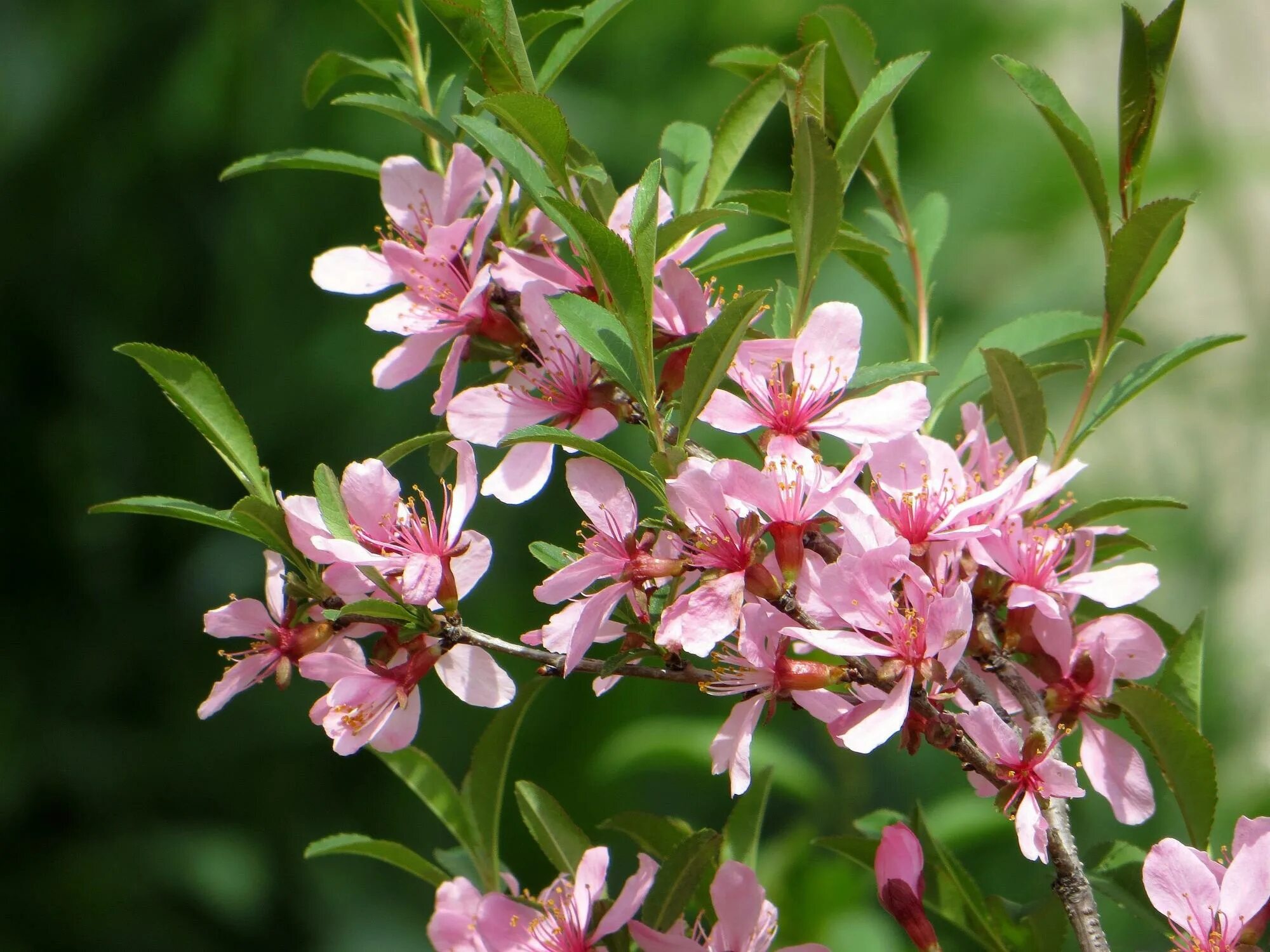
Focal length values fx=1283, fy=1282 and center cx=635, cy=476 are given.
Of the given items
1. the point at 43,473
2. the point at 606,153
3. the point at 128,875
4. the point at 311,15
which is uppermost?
the point at 311,15

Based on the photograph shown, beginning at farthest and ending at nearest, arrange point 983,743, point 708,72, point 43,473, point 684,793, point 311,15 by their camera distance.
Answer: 1. point 708,72
2. point 311,15
3. point 43,473
4. point 684,793
5. point 983,743

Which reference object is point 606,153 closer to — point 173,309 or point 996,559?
point 173,309

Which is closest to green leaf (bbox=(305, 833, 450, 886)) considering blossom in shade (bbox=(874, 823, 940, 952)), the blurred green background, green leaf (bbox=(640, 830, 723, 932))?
green leaf (bbox=(640, 830, 723, 932))

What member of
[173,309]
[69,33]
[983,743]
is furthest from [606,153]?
[983,743]

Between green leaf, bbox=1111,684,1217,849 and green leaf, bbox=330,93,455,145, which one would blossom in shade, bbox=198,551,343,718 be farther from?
green leaf, bbox=1111,684,1217,849

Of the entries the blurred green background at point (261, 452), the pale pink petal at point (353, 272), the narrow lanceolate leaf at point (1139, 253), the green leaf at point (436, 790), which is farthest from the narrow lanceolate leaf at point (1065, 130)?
the blurred green background at point (261, 452)

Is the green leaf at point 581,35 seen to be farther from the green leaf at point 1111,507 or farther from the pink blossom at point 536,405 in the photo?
the green leaf at point 1111,507

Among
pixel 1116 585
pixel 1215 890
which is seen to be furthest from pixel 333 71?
pixel 1215 890
